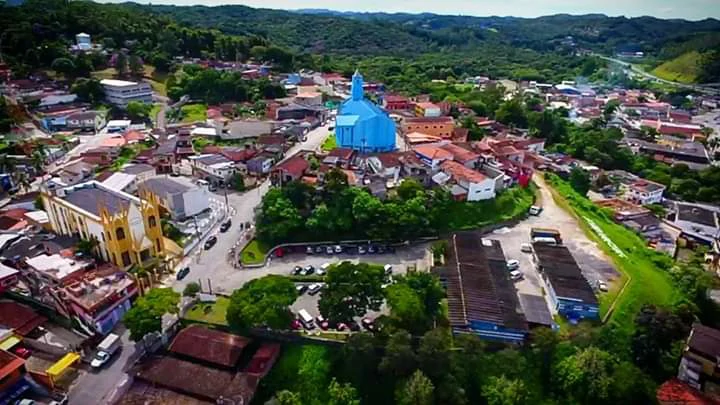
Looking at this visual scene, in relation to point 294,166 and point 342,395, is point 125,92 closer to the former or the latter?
point 294,166

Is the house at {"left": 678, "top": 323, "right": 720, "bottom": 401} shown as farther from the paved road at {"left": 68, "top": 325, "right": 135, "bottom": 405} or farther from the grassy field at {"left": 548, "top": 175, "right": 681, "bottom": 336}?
the paved road at {"left": 68, "top": 325, "right": 135, "bottom": 405}

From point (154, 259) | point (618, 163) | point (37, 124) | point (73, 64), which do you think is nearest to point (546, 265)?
point (154, 259)

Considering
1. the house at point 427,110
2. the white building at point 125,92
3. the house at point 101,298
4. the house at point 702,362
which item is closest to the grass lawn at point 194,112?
the white building at point 125,92

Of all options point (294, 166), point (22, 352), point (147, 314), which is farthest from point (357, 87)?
point (22, 352)

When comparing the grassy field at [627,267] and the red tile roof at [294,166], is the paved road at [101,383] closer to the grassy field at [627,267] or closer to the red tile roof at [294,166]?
the red tile roof at [294,166]

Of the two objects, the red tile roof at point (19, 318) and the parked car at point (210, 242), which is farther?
the parked car at point (210, 242)

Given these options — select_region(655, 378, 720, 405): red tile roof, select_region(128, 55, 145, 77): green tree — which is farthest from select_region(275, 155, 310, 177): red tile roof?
select_region(128, 55, 145, 77): green tree
